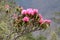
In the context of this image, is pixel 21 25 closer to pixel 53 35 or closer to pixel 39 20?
pixel 39 20

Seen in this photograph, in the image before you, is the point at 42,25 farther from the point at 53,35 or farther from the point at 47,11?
the point at 47,11

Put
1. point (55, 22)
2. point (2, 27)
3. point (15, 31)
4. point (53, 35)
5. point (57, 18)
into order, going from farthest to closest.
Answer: point (57, 18) → point (55, 22) → point (53, 35) → point (2, 27) → point (15, 31)

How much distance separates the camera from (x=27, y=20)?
93.9 inches

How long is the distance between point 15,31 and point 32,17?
294 mm

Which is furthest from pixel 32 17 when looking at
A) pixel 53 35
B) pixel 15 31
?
pixel 53 35

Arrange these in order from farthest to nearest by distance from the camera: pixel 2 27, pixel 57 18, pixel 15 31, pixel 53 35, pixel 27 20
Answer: pixel 57 18, pixel 53 35, pixel 2 27, pixel 15 31, pixel 27 20

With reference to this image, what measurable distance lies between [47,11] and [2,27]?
14.9ft

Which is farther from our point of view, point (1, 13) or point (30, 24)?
point (1, 13)

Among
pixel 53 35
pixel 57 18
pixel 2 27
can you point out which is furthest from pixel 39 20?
pixel 57 18

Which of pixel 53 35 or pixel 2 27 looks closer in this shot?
pixel 2 27

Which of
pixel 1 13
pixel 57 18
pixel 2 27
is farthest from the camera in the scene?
pixel 57 18

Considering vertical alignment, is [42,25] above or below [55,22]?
above

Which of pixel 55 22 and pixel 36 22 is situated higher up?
pixel 36 22

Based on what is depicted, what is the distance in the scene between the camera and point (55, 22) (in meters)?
6.81
